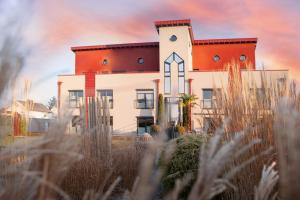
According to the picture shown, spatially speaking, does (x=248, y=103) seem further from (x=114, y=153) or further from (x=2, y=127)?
(x=114, y=153)

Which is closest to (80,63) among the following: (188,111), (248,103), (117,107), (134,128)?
(117,107)

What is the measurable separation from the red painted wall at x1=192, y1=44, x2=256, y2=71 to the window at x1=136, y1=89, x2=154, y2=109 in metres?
4.32

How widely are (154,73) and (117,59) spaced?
12.8 feet

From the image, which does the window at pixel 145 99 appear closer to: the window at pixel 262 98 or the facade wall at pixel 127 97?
the facade wall at pixel 127 97

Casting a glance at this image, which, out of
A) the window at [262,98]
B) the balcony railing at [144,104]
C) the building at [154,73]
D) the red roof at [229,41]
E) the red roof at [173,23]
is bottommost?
the window at [262,98]

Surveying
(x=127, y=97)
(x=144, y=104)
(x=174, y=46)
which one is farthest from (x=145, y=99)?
(x=174, y=46)

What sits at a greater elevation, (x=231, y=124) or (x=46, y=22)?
(x=46, y=22)

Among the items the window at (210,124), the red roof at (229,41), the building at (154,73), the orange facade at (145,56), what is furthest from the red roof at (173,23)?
the window at (210,124)

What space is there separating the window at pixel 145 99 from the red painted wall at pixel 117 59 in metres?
2.57

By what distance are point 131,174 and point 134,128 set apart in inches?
707

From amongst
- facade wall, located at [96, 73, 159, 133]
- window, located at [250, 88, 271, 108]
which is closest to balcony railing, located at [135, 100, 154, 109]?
facade wall, located at [96, 73, 159, 133]

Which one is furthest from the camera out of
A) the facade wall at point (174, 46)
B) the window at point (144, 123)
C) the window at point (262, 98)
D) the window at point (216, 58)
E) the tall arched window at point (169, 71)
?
the window at point (216, 58)

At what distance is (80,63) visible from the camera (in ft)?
82.2

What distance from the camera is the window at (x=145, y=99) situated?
21.7 m
